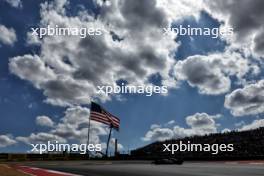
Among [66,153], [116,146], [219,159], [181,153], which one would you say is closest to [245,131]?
[181,153]

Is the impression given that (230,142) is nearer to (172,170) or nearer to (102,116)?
(102,116)

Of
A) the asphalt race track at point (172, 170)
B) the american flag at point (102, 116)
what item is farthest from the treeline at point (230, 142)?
the asphalt race track at point (172, 170)

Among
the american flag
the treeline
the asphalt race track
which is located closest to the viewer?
the asphalt race track

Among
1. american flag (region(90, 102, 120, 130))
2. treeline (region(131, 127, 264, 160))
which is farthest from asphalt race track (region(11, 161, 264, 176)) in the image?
american flag (region(90, 102, 120, 130))

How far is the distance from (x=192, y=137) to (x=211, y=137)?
4836mm

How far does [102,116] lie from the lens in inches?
1896

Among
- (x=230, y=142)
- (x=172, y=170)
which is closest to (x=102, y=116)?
(x=230, y=142)

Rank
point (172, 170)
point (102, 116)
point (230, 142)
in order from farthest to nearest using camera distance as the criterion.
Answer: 1. point (230, 142)
2. point (102, 116)
3. point (172, 170)

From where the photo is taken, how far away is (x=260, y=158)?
4084 centimetres

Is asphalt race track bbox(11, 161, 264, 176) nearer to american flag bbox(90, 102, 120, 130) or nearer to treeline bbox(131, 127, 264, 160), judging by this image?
treeline bbox(131, 127, 264, 160)

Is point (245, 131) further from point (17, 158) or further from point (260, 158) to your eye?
point (17, 158)

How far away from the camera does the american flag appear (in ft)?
157

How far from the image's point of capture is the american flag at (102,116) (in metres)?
47.7

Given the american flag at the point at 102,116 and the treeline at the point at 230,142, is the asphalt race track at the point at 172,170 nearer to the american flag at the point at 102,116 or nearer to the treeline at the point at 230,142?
the treeline at the point at 230,142
